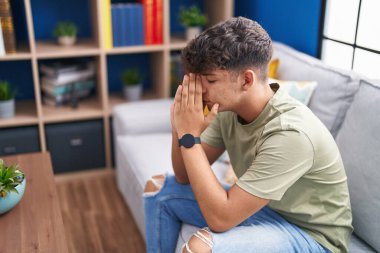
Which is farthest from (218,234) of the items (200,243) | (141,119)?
(141,119)

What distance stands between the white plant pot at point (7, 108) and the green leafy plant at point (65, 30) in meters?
0.48

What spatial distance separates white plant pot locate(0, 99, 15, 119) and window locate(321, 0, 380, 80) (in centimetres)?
174

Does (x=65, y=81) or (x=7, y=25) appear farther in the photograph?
(x=65, y=81)

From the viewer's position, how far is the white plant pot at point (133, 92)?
2848mm

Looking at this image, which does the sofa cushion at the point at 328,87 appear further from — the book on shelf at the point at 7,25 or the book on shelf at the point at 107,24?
the book on shelf at the point at 7,25

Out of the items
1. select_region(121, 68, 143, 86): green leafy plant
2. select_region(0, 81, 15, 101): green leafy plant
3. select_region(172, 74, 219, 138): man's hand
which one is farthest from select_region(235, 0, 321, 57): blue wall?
select_region(0, 81, 15, 101): green leafy plant

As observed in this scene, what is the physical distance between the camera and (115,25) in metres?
2.63

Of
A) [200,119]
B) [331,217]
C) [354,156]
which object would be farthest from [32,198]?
[354,156]

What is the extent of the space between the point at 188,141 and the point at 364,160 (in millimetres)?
612

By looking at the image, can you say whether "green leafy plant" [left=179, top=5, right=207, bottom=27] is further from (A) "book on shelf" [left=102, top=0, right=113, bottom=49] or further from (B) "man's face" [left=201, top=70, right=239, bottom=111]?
(B) "man's face" [left=201, top=70, right=239, bottom=111]

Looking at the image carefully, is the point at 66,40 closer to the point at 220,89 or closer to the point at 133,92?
the point at 133,92

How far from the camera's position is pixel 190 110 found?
1.35m

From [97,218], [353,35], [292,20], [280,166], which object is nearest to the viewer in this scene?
[280,166]

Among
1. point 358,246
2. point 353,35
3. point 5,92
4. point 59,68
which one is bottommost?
point 358,246
